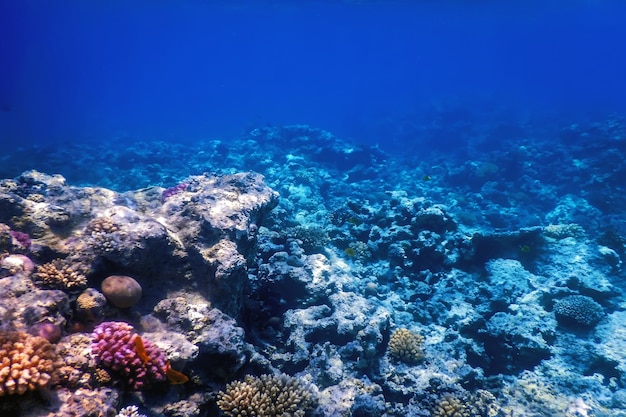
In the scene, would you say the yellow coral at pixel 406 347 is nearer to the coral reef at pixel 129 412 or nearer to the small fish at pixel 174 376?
the small fish at pixel 174 376

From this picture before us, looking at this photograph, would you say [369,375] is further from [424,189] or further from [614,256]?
[424,189]

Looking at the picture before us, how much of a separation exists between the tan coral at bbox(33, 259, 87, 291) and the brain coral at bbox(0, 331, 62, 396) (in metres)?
1.28

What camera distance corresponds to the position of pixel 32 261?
5.19 meters

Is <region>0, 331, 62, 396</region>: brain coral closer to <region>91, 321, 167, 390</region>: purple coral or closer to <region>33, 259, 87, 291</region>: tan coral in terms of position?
<region>91, 321, 167, 390</region>: purple coral

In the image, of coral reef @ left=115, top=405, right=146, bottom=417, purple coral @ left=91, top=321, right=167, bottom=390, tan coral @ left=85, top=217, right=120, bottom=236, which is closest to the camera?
coral reef @ left=115, top=405, right=146, bottom=417

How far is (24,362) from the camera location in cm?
337

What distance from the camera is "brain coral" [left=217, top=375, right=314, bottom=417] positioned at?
15.8 ft

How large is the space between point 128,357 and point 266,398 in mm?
1985

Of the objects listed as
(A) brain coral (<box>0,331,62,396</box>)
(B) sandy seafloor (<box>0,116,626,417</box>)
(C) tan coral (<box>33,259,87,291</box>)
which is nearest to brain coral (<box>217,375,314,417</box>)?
(B) sandy seafloor (<box>0,116,626,417</box>)

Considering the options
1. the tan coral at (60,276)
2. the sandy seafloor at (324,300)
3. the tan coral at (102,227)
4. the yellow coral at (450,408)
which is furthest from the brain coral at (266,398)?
the tan coral at (102,227)

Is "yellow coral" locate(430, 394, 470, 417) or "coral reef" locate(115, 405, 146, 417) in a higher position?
"yellow coral" locate(430, 394, 470, 417)

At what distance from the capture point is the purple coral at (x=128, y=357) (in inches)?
168

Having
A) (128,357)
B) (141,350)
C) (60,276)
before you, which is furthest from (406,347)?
(60,276)

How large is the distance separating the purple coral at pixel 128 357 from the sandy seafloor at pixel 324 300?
0.29ft
